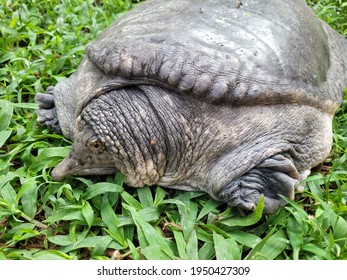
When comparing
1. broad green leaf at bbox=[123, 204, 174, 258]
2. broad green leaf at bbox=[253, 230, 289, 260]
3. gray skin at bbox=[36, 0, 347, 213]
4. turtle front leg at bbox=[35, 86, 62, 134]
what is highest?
gray skin at bbox=[36, 0, 347, 213]

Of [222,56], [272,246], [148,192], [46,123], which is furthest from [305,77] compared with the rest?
[46,123]

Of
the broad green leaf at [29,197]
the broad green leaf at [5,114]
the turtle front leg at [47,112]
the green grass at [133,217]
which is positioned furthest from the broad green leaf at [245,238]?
the broad green leaf at [5,114]

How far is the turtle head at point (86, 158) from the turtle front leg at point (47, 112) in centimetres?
40

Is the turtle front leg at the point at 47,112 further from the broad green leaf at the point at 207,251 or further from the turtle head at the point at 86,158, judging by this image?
the broad green leaf at the point at 207,251

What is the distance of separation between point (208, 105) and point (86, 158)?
0.72 meters

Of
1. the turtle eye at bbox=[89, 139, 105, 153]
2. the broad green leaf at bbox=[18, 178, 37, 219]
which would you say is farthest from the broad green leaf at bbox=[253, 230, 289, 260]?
the broad green leaf at bbox=[18, 178, 37, 219]

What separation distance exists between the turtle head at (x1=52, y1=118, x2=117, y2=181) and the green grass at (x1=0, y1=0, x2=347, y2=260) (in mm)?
57

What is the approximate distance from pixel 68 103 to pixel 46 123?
8.0 inches

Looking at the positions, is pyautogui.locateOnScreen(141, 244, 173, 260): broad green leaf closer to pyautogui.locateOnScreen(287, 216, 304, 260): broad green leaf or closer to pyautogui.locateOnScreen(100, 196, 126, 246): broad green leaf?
pyautogui.locateOnScreen(100, 196, 126, 246): broad green leaf

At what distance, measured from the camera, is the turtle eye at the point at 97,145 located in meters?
2.22

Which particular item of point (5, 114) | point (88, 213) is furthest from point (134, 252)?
point (5, 114)

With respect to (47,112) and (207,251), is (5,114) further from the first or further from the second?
(207,251)

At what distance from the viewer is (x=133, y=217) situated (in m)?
2.07

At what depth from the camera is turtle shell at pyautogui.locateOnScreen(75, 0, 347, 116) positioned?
2.08m
